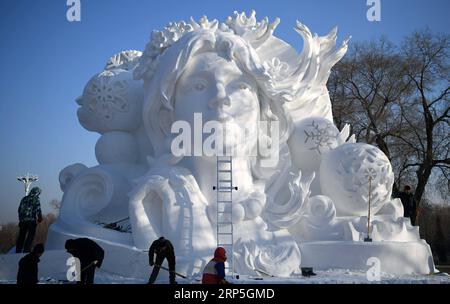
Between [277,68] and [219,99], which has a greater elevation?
[277,68]

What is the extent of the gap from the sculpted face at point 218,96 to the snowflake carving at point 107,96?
4.93 ft

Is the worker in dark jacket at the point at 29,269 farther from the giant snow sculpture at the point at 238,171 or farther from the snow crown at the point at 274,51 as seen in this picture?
the snow crown at the point at 274,51

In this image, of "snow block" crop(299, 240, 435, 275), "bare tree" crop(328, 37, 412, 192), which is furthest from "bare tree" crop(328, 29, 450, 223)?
"snow block" crop(299, 240, 435, 275)

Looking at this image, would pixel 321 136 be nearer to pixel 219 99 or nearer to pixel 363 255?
pixel 219 99

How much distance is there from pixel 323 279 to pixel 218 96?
129 inches

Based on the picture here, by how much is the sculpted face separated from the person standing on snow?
2641 mm

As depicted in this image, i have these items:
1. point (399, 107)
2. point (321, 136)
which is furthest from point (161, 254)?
point (399, 107)

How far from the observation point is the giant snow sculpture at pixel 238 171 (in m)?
9.02

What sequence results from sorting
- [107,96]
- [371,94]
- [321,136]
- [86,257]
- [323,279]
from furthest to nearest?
[371,94] < [107,96] < [321,136] < [323,279] < [86,257]

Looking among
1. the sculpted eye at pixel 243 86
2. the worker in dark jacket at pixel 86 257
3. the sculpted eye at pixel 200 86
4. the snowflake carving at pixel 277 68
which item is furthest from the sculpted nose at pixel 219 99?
the worker in dark jacket at pixel 86 257

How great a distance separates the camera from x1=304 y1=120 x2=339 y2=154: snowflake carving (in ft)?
33.4

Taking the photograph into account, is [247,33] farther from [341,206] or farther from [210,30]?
[341,206]

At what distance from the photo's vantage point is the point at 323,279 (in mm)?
8070
